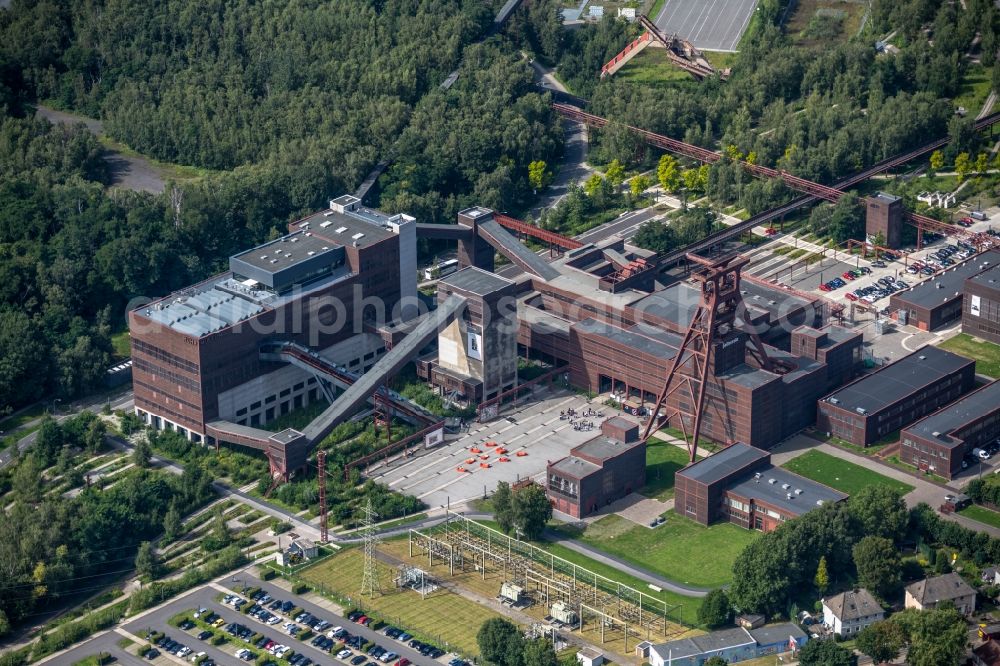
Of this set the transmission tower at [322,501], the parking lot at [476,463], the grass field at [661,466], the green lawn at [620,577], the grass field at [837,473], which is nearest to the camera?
the green lawn at [620,577]

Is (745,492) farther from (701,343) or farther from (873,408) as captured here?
(873,408)

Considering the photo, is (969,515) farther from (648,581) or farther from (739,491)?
(648,581)

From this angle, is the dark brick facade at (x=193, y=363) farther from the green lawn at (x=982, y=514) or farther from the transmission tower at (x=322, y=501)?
the green lawn at (x=982, y=514)

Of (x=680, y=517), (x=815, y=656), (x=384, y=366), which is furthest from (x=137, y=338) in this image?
(x=815, y=656)

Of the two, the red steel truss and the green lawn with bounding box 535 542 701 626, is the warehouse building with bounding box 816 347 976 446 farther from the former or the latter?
the green lawn with bounding box 535 542 701 626

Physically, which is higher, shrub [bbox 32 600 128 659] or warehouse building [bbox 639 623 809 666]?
warehouse building [bbox 639 623 809 666]

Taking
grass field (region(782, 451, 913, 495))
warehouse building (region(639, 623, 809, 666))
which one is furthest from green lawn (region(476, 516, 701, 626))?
grass field (region(782, 451, 913, 495))

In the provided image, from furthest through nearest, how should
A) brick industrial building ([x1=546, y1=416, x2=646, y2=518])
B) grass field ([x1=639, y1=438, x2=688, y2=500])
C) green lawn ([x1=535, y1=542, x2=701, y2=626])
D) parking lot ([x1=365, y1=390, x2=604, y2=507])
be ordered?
parking lot ([x1=365, y1=390, x2=604, y2=507]), grass field ([x1=639, y1=438, x2=688, y2=500]), brick industrial building ([x1=546, y1=416, x2=646, y2=518]), green lawn ([x1=535, y1=542, x2=701, y2=626])

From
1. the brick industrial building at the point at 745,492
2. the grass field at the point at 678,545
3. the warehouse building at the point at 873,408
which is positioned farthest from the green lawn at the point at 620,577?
the warehouse building at the point at 873,408
